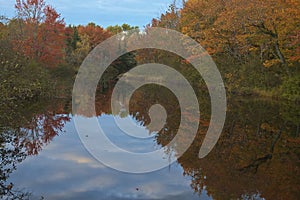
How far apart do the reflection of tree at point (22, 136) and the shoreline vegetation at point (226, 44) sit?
3.92 metres

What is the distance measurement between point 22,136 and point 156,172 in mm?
5290

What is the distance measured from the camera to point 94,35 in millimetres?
47719

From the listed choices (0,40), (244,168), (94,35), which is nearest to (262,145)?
(244,168)

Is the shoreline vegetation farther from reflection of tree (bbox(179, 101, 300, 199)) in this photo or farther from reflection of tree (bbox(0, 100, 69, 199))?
reflection of tree (bbox(179, 101, 300, 199))

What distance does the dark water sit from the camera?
6430mm

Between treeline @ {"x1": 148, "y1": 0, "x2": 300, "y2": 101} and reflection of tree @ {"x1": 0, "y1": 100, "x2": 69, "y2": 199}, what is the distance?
15.2m

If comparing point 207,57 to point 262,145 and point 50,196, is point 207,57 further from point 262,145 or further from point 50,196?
point 50,196

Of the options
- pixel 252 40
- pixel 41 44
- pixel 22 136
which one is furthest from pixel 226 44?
pixel 22 136

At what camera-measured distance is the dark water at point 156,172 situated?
6430mm

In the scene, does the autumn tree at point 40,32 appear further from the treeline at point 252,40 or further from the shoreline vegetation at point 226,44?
the treeline at point 252,40

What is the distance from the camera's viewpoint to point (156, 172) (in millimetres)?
7895

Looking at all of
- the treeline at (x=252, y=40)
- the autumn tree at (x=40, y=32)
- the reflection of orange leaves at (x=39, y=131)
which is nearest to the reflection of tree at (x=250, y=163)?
the reflection of orange leaves at (x=39, y=131)

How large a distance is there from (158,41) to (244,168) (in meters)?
34.5

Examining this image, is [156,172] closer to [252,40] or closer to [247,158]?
[247,158]
